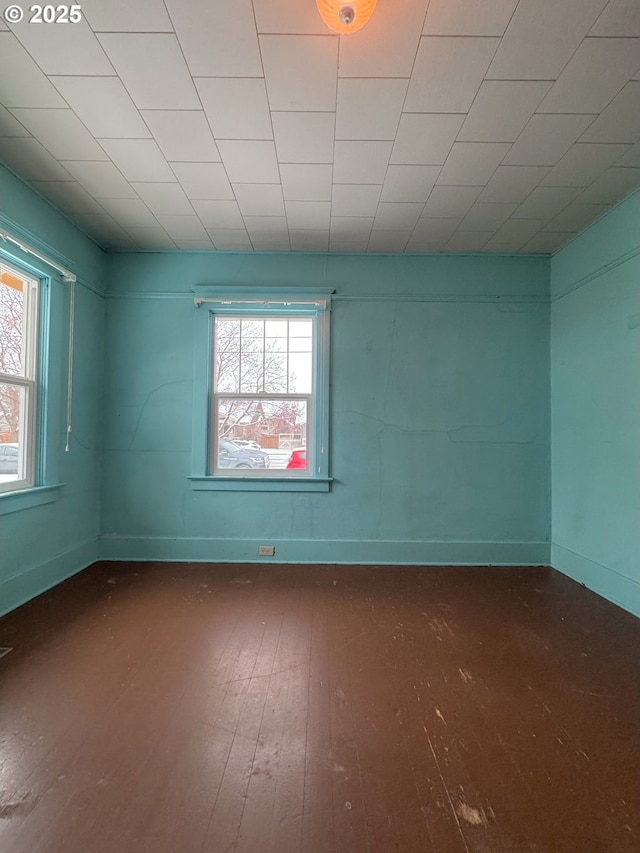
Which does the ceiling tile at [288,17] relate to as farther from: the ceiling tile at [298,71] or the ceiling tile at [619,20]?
the ceiling tile at [619,20]

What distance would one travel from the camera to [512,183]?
93.7 inches

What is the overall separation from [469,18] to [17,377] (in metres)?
3.04

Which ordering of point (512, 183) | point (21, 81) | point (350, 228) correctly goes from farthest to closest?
point (350, 228), point (512, 183), point (21, 81)

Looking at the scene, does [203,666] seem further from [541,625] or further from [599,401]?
[599,401]

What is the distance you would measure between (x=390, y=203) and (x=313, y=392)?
1.53 metres

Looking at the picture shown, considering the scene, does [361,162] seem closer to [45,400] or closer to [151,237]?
[151,237]

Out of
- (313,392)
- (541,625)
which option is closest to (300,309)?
(313,392)

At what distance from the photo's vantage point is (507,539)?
10.8ft

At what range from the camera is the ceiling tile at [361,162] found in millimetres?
2084

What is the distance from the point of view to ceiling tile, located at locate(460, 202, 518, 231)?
2.64m

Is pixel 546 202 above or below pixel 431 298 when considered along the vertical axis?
above

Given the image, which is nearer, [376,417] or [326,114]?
[326,114]

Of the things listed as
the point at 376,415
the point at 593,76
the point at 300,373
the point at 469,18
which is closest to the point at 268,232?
the point at 300,373

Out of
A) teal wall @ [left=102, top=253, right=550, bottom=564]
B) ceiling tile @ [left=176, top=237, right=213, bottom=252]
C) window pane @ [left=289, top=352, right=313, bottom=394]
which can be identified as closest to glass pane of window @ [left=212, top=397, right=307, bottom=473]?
window pane @ [left=289, top=352, right=313, bottom=394]
